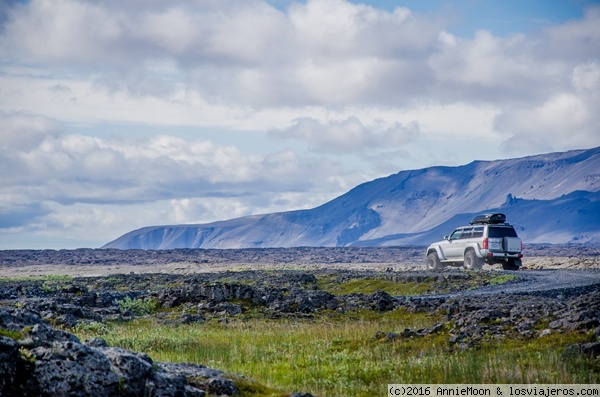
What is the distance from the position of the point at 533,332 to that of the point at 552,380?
6340 mm

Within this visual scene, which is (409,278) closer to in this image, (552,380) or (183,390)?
(552,380)

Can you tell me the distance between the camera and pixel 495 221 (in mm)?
59844

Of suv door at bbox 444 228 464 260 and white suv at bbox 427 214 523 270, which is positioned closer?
white suv at bbox 427 214 523 270

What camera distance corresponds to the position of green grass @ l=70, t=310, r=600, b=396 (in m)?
16.9

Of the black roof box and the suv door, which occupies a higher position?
the black roof box

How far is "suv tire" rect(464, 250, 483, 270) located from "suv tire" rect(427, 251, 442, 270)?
12.1 feet

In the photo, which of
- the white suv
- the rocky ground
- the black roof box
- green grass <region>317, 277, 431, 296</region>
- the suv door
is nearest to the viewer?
the rocky ground

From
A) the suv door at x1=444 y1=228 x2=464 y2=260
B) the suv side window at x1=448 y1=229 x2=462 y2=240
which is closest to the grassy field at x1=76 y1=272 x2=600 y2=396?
the suv side window at x1=448 y1=229 x2=462 y2=240

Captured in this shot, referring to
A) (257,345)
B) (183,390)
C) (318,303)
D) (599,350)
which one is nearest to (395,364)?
(599,350)

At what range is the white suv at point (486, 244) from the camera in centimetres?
5880

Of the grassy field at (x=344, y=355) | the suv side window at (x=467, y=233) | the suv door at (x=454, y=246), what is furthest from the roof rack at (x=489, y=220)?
the grassy field at (x=344, y=355)

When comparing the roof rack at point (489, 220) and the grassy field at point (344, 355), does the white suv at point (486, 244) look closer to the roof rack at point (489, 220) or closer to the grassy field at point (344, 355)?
the roof rack at point (489, 220)

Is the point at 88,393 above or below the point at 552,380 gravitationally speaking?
above

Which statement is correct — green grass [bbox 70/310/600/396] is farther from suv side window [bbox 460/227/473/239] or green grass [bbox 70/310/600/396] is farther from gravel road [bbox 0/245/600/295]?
suv side window [bbox 460/227/473/239]
